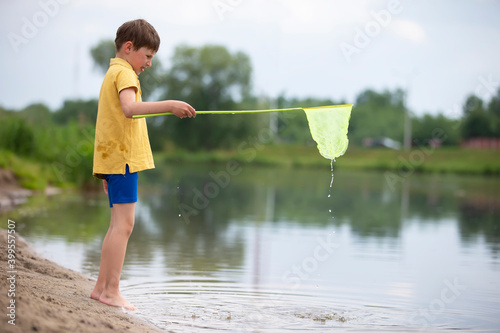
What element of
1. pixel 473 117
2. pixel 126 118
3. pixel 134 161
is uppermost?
pixel 473 117

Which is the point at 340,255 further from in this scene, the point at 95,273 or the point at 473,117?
the point at 473,117

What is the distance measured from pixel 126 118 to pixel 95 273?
198cm

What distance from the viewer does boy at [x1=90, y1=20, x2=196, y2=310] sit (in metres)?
4.18

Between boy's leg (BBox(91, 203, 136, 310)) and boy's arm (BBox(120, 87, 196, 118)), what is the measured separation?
0.60 m

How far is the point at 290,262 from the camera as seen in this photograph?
6.84 m

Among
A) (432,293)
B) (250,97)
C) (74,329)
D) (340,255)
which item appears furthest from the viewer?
(250,97)

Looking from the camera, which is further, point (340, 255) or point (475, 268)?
point (340, 255)

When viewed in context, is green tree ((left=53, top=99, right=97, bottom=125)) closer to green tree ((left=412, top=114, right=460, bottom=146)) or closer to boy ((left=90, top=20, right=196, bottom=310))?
green tree ((left=412, top=114, right=460, bottom=146))

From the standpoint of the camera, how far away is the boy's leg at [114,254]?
13.9 feet

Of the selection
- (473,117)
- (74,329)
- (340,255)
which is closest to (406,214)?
(340,255)

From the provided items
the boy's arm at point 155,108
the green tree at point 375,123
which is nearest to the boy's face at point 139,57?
the boy's arm at point 155,108

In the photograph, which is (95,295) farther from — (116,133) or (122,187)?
(116,133)

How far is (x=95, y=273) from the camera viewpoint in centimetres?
572

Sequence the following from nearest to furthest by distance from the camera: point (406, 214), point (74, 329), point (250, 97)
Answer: point (74, 329), point (406, 214), point (250, 97)
